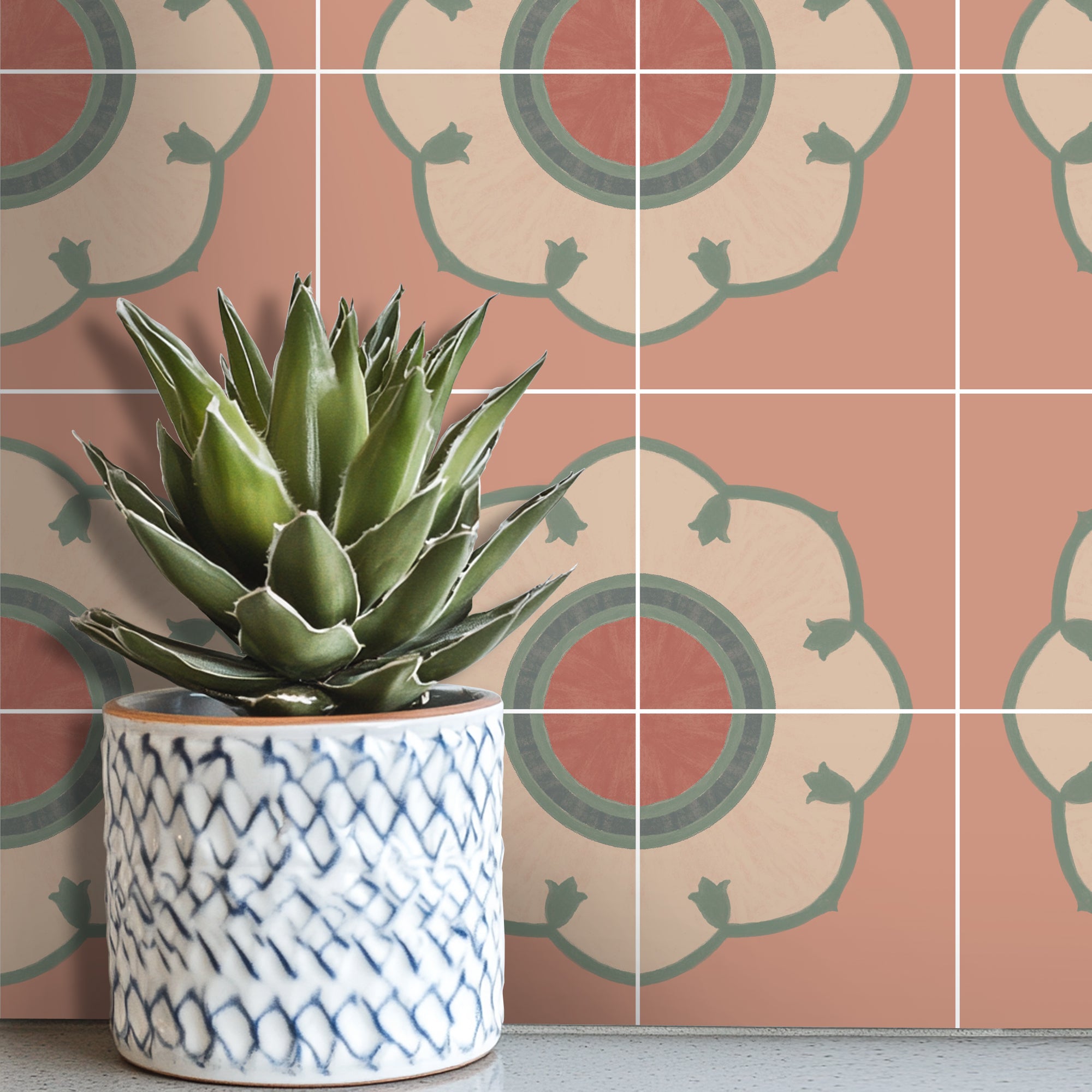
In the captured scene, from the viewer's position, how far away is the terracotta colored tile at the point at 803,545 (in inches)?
27.3

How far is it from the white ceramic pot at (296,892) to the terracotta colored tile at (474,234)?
0.27m

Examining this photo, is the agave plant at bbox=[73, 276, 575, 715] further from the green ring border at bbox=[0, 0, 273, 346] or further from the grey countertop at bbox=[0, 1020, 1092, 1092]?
the grey countertop at bbox=[0, 1020, 1092, 1092]

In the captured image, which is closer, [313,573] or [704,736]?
[313,573]

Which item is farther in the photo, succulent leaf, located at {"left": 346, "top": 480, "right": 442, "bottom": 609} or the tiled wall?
the tiled wall

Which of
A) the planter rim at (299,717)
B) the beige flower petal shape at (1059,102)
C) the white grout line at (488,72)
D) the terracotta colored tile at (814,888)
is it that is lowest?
the terracotta colored tile at (814,888)

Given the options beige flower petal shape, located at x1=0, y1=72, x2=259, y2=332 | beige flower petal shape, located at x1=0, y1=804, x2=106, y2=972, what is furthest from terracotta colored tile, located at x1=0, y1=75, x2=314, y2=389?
beige flower petal shape, located at x1=0, y1=804, x2=106, y2=972

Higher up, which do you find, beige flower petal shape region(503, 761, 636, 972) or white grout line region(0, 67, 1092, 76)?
white grout line region(0, 67, 1092, 76)

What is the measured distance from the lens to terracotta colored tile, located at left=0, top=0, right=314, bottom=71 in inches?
27.5

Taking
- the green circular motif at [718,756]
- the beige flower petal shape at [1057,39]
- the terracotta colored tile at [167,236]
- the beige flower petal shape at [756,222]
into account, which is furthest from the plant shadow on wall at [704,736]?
the beige flower petal shape at [1057,39]

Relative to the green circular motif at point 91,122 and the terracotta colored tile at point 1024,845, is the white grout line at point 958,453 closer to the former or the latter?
the terracotta colored tile at point 1024,845

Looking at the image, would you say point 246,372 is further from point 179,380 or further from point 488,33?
point 488,33

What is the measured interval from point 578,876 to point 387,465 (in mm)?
319

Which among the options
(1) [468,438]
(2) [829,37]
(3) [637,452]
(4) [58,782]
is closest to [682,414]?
(3) [637,452]

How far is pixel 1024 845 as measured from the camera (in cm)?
69
